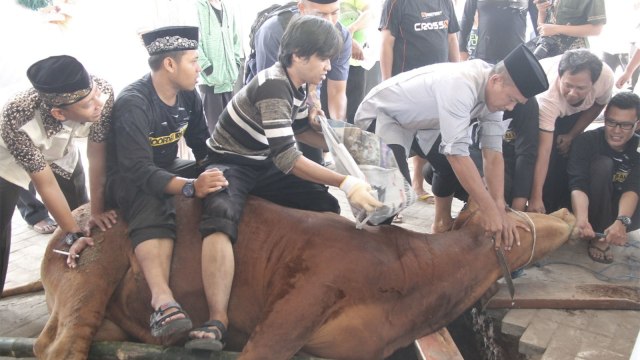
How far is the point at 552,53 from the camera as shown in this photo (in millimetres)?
4598

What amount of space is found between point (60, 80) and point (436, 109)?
2091mm

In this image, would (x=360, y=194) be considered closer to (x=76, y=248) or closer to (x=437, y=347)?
(x=437, y=347)

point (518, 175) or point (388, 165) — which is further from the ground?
point (388, 165)

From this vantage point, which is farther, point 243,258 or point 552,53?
point 552,53

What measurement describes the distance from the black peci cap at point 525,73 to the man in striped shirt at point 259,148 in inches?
38.4

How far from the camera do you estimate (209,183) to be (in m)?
2.49

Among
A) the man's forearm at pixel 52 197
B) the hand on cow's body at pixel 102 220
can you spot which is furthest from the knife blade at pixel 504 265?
the man's forearm at pixel 52 197

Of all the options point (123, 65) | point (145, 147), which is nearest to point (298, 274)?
point (145, 147)

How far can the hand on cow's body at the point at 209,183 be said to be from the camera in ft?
8.18

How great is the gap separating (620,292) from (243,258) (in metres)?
2.27

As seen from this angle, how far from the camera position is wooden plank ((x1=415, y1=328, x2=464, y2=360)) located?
2414mm

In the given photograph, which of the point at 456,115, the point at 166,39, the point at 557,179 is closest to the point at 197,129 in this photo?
the point at 166,39

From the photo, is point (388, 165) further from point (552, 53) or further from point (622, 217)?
point (552, 53)

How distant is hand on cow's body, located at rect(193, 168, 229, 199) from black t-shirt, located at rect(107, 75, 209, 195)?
0.66 feet
